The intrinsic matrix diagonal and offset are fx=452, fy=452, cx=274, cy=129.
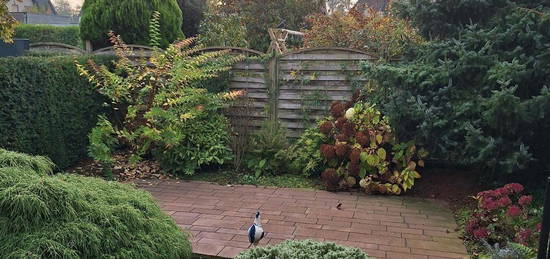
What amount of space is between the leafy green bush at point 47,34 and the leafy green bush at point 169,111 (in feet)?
33.2

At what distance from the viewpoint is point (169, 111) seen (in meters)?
5.63

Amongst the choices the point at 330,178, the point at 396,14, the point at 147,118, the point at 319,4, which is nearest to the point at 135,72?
the point at 147,118

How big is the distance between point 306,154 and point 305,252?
11.1 ft

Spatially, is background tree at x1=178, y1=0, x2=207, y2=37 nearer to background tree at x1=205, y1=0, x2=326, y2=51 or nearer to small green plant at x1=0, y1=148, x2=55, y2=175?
background tree at x1=205, y1=0, x2=326, y2=51

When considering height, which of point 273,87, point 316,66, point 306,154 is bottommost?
point 306,154

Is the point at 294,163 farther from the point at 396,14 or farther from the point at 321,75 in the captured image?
the point at 396,14

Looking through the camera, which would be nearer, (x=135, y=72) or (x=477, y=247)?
(x=477, y=247)

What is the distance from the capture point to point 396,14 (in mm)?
5562

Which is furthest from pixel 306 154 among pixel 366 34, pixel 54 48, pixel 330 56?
pixel 54 48

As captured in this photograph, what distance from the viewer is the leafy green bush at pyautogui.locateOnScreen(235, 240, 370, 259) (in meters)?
2.30

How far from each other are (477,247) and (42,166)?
329cm

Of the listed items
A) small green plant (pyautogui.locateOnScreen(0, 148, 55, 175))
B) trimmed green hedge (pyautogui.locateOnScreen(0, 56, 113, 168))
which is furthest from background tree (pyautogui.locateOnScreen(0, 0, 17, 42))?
small green plant (pyautogui.locateOnScreen(0, 148, 55, 175))

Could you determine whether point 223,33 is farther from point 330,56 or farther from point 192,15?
point 330,56

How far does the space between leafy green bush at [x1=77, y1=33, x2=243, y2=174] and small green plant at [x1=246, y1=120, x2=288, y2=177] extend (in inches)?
13.0
